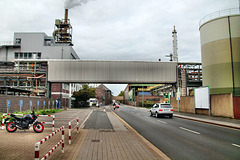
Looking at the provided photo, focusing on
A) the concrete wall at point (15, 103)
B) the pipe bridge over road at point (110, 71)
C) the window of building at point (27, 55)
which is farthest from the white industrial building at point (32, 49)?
the concrete wall at point (15, 103)

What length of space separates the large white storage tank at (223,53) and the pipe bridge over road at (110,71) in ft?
29.2

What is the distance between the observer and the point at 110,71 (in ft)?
117

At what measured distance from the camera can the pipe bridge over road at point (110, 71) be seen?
35656 mm

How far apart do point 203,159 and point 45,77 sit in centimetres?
3584

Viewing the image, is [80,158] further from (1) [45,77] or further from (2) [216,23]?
(1) [45,77]

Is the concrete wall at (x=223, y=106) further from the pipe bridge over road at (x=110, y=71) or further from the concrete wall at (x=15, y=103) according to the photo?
the concrete wall at (x=15, y=103)

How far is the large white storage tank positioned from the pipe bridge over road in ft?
29.2

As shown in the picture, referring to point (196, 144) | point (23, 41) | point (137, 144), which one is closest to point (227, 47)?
point (196, 144)

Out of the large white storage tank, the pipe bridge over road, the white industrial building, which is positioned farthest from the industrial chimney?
the large white storage tank

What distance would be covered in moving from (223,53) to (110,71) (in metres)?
18.2

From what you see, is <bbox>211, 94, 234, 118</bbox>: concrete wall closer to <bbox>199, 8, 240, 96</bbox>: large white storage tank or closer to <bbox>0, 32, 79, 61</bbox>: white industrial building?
<bbox>199, 8, 240, 96</bbox>: large white storage tank

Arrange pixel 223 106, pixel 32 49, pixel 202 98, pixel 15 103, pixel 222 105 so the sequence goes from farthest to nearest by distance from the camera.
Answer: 1. pixel 32 49
2. pixel 202 98
3. pixel 15 103
4. pixel 222 105
5. pixel 223 106

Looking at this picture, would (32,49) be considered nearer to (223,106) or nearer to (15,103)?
(15,103)

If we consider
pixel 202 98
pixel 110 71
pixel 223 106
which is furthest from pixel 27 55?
pixel 223 106
